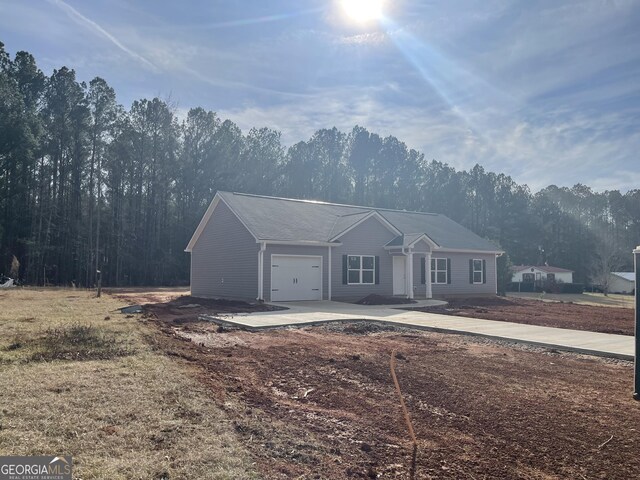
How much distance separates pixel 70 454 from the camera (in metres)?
3.91

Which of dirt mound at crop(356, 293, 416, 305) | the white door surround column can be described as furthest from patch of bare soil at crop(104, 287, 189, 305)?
the white door surround column

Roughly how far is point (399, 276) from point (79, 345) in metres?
18.0

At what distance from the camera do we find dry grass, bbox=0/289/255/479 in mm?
3840

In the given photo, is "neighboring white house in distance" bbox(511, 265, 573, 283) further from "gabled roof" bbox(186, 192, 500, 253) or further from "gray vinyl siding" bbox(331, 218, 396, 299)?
"gray vinyl siding" bbox(331, 218, 396, 299)

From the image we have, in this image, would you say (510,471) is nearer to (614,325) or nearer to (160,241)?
(614,325)

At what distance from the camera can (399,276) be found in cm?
2453

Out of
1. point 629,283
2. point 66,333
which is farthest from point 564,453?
point 629,283

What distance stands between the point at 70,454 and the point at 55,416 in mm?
1004

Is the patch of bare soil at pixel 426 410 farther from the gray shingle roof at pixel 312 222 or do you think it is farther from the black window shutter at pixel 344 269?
the black window shutter at pixel 344 269

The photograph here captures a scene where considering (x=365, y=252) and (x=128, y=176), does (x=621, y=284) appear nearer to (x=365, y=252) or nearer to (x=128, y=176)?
(x=365, y=252)

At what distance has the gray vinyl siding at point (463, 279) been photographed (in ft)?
86.2

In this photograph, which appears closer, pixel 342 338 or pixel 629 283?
pixel 342 338

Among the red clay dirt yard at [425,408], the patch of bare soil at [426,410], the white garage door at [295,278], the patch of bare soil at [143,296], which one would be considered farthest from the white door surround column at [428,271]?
the patch of bare soil at [426,410]

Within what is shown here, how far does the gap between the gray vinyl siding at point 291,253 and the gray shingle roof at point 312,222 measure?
0.42 meters
